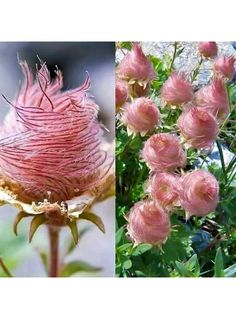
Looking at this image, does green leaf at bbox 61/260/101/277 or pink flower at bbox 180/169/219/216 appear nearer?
pink flower at bbox 180/169/219/216

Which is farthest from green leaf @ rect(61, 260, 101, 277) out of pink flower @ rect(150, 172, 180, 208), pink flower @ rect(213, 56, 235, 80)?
pink flower @ rect(213, 56, 235, 80)

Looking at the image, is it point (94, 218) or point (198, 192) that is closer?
Answer: point (198, 192)

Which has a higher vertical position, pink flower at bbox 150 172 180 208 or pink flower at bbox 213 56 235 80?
pink flower at bbox 213 56 235 80

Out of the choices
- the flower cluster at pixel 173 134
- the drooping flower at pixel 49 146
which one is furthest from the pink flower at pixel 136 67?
the drooping flower at pixel 49 146

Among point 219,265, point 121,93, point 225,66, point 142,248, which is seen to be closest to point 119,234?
point 142,248

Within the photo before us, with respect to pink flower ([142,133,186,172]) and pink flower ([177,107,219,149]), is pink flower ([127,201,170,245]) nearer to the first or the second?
pink flower ([142,133,186,172])

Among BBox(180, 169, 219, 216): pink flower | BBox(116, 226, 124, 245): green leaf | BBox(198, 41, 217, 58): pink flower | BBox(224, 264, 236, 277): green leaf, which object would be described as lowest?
BBox(224, 264, 236, 277): green leaf

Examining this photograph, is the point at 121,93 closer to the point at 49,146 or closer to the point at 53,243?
the point at 49,146
